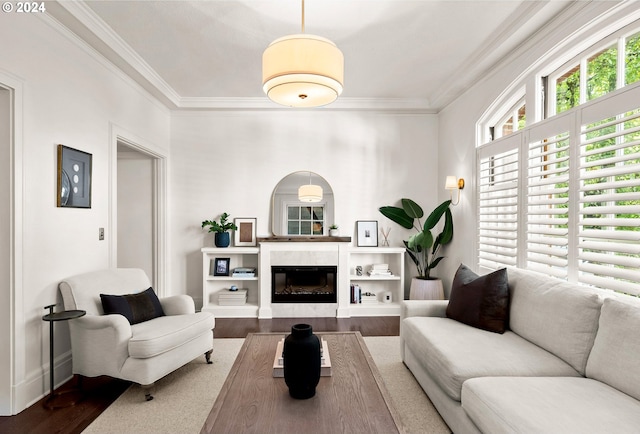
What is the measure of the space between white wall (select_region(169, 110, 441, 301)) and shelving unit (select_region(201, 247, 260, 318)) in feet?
0.84

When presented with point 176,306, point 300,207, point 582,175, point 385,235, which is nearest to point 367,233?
point 385,235

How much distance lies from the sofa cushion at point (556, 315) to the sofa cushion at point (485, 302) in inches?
3.7

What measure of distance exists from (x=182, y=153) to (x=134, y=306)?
2.72m

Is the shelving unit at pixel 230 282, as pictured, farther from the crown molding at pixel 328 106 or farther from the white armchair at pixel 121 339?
the crown molding at pixel 328 106

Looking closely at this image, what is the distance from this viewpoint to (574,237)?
249cm

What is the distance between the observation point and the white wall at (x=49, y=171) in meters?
2.43

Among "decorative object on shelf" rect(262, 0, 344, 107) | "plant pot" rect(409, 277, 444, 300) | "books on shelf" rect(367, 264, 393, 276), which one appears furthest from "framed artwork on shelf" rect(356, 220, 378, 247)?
"decorative object on shelf" rect(262, 0, 344, 107)

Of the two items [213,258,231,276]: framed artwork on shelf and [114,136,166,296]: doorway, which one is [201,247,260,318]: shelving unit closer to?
[213,258,231,276]: framed artwork on shelf

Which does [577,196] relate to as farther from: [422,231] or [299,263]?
[299,263]

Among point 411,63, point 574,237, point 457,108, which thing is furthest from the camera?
A: point 457,108

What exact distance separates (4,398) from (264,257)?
9.08ft

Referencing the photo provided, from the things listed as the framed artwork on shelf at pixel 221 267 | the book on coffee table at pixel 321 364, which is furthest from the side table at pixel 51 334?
the framed artwork on shelf at pixel 221 267

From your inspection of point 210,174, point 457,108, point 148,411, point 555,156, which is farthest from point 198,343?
point 457,108

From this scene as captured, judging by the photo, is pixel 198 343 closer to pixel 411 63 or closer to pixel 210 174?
pixel 210 174
